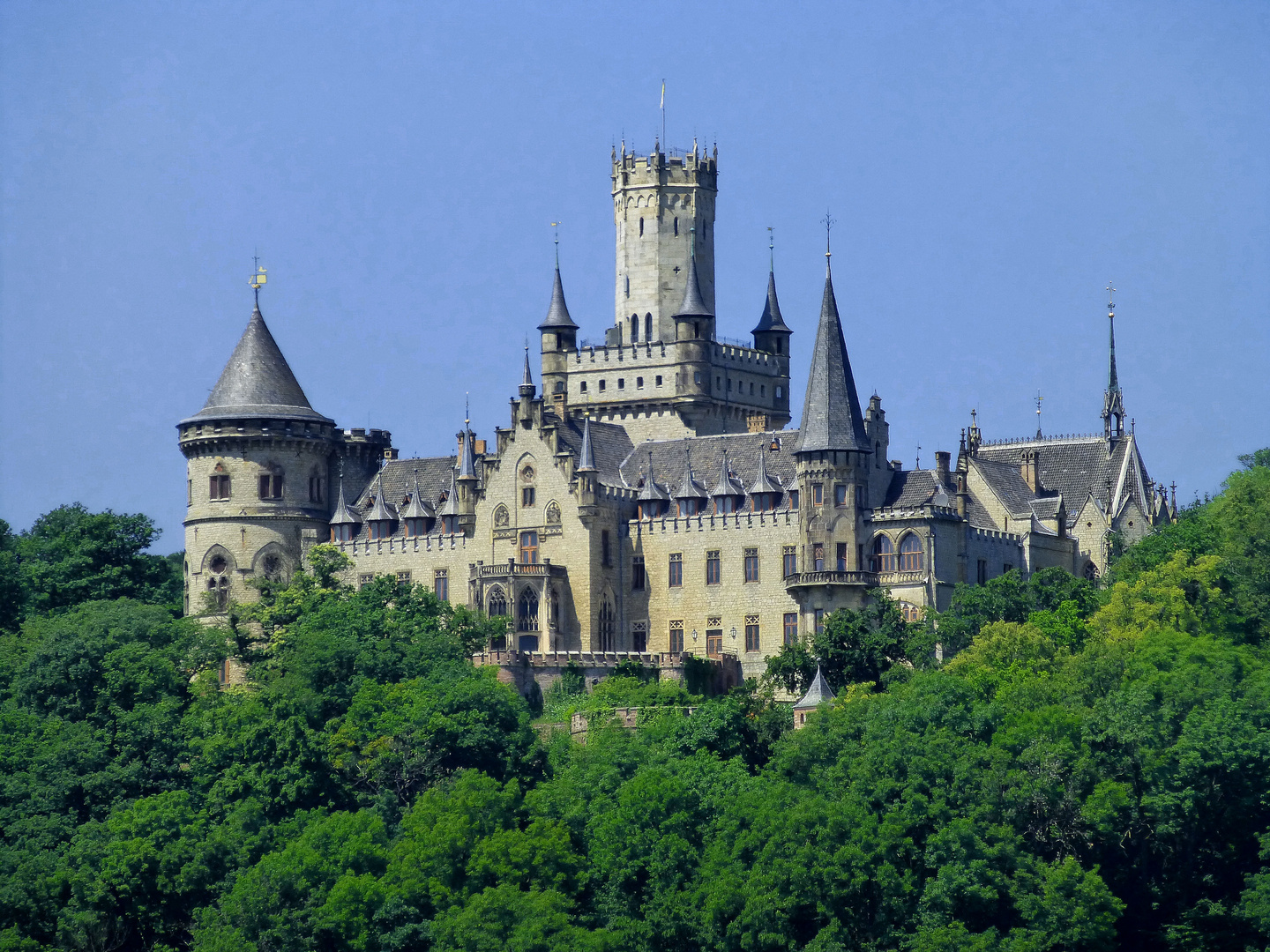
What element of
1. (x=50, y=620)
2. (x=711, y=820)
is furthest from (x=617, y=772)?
(x=50, y=620)

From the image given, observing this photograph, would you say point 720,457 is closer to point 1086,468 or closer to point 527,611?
point 527,611

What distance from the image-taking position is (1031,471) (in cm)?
14475

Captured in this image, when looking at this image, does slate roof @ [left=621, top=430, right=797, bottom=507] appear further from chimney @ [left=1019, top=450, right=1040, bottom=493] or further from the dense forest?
the dense forest

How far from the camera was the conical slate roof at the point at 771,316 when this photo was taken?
157750mm

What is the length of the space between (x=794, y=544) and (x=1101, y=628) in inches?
605

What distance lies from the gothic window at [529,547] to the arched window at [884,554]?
13.7m

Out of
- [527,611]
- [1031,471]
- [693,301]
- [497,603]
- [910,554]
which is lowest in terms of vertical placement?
[527,611]

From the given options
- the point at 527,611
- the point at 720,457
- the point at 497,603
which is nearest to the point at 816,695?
the point at 527,611

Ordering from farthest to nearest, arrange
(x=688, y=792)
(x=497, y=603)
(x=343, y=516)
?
(x=343, y=516) → (x=497, y=603) → (x=688, y=792)

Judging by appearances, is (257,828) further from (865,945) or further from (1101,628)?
(1101,628)

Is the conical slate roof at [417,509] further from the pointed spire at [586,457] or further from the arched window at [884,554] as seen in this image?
the arched window at [884,554]

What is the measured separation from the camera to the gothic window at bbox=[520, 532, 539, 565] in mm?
141500

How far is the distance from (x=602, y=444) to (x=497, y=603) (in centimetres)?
970

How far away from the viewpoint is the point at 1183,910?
4454 inches
